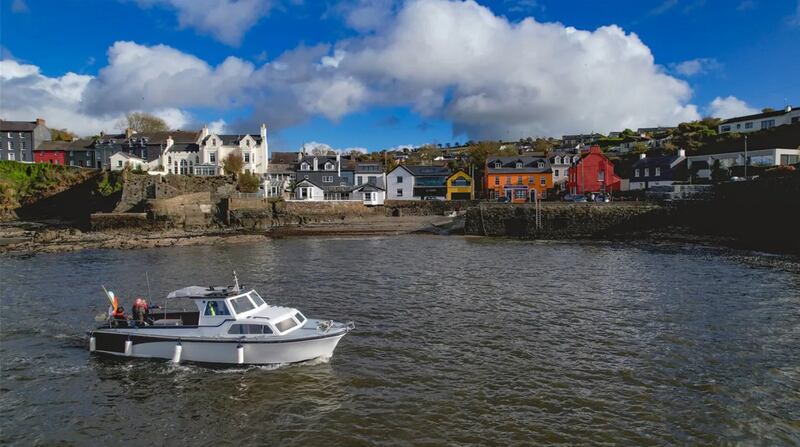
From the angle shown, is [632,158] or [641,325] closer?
[641,325]

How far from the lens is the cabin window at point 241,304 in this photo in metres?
16.7

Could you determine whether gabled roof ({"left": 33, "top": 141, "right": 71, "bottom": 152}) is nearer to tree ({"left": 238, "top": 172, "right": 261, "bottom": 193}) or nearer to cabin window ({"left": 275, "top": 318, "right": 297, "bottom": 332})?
tree ({"left": 238, "top": 172, "right": 261, "bottom": 193})

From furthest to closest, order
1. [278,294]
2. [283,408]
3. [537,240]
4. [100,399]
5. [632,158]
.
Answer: [632,158]
[537,240]
[278,294]
[100,399]
[283,408]

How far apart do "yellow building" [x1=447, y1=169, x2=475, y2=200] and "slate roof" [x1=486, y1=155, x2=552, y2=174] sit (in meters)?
4.16

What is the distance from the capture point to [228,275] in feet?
102

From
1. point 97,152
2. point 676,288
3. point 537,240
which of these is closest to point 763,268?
point 676,288

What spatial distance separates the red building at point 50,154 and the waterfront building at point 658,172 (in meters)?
94.6

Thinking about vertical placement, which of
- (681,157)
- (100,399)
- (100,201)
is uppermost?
(681,157)

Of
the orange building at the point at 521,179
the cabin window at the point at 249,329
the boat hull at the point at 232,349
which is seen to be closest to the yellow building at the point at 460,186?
the orange building at the point at 521,179

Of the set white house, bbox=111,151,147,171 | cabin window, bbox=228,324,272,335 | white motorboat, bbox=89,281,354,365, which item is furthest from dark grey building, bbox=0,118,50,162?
cabin window, bbox=228,324,272,335

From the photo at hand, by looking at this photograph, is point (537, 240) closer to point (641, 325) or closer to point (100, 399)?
point (641, 325)

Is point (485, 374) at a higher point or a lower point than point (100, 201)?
lower

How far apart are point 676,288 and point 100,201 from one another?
70.0 metres

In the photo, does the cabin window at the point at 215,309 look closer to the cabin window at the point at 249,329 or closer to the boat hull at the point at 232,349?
the cabin window at the point at 249,329
